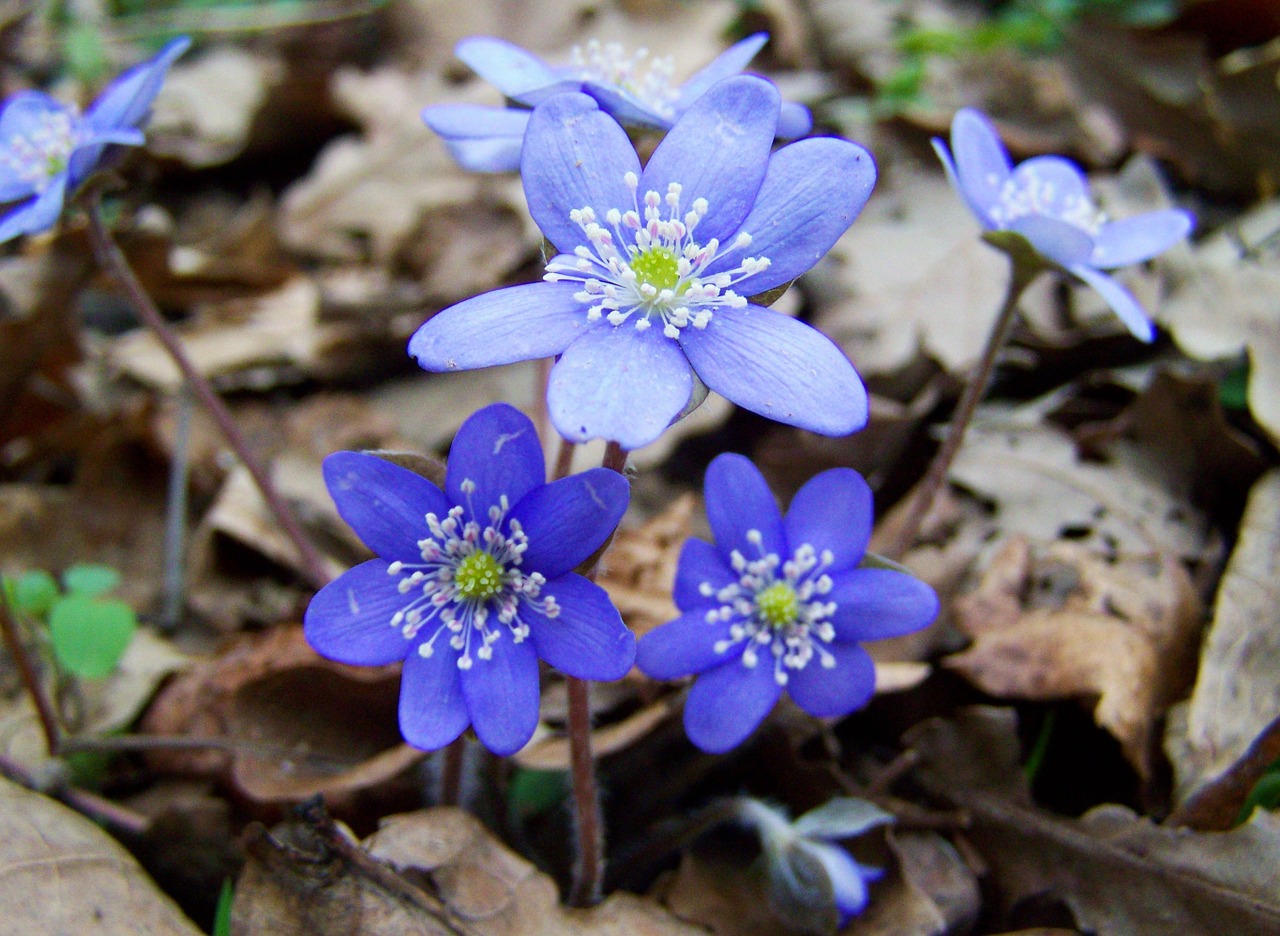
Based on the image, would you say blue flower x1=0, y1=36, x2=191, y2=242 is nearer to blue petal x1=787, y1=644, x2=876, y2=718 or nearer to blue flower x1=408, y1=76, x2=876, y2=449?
blue flower x1=408, y1=76, x2=876, y2=449

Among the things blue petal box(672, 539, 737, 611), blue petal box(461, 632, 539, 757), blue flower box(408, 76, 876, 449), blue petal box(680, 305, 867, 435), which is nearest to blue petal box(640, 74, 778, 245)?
blue flower box(408, 76, 876, 449)

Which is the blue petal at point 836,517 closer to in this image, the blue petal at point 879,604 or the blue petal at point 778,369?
the blue petal at point 879,604

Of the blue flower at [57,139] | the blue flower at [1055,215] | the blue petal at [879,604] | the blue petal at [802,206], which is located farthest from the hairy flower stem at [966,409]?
the blue flower at [57,139]

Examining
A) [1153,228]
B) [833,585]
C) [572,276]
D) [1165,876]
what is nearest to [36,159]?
[572,276]

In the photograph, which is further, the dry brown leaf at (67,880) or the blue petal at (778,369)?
the dry brown leaf at (67,880)

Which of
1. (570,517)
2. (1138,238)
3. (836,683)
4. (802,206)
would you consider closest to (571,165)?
(802,206)
